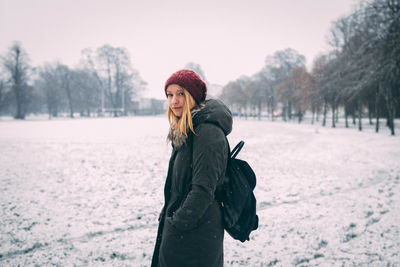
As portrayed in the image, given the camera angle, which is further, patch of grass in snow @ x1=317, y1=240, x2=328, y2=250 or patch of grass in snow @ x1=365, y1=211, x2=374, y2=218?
patch of grass in snow @ x1=365, y1=211, x2=374, y2=218

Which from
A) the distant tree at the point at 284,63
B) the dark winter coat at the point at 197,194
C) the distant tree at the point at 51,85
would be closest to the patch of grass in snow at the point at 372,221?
the dark winter coat at the point at 197,194

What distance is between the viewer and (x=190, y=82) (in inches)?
64.7

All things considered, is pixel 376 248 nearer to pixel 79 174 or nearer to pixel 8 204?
pixel 8 204

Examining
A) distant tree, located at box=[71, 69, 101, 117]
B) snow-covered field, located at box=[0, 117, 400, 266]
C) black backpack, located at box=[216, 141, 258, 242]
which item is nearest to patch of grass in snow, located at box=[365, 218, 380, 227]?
snow-covered field, located at box=[0, 117, 400, 266]

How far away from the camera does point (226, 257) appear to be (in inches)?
118

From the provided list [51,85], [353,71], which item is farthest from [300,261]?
[51,85]

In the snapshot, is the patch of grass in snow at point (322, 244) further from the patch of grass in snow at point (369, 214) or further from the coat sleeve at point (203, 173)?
the coat sleeve at point (203, 173)

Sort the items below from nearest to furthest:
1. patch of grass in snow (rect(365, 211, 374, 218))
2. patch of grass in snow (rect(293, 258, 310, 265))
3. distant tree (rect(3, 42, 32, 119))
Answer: patch of grass in snow (rect(293, 258, 310, 265)), patch of grass in snow (rect(365, 211, 374, 218)), distant tree (rect(3, 42, 32, 119))

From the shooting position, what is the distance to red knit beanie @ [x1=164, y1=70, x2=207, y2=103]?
164 centimetres

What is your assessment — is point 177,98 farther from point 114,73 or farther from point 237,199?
point 114,73

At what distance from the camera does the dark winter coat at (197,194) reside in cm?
143

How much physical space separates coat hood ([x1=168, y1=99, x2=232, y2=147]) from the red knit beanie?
9cm

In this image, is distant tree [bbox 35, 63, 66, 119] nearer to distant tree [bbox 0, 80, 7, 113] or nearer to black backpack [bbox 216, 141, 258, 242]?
distant tree [bbox 0, 80, 7, 113]

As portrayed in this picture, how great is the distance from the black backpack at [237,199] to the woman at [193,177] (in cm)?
7
